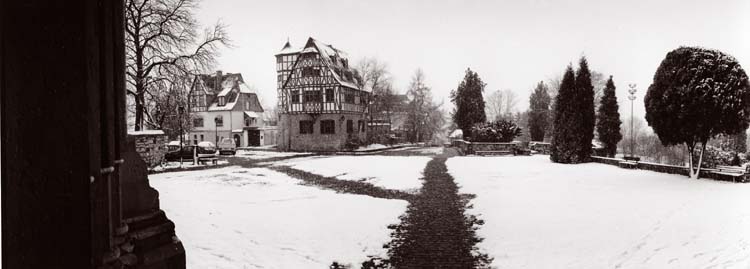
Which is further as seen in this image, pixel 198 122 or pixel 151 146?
pixel 198 122

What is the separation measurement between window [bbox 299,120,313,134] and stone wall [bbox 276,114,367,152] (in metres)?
0.18

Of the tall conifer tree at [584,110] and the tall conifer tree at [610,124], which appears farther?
the tall conifer tree at [610,124]

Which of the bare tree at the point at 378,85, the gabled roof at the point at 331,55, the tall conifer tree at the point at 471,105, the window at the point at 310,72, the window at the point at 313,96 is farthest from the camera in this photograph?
the tall conifer tree at the point at 471,105

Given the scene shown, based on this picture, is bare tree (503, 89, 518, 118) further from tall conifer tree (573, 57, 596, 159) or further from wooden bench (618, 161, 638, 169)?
wooden bench (618, 161, 638, 169)

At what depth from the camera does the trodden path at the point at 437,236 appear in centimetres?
392

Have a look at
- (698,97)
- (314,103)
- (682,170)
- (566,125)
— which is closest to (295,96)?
(314,103)

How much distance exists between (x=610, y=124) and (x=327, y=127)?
1449cm

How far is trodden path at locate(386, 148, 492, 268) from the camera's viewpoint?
3922 millimetres

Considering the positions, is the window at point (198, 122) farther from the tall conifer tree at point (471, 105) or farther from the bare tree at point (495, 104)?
the bare tree at point (495, 104)

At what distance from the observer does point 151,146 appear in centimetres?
1176

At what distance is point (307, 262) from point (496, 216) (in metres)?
3.09

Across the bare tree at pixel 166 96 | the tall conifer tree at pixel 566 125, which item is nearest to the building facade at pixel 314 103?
the bare tree at pixel 166 96

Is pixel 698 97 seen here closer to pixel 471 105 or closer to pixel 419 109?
pixel 471 105

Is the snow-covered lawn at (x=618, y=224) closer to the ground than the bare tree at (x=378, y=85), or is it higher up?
closer to the ground
